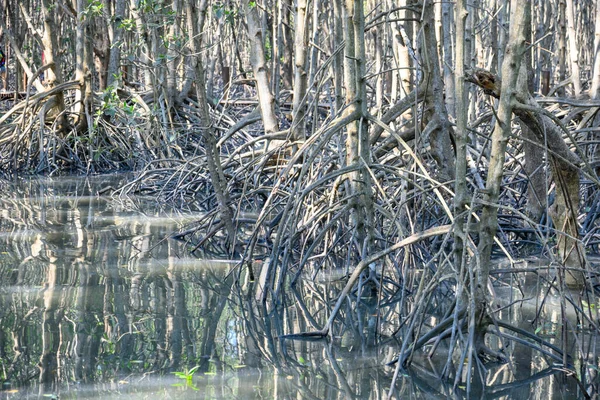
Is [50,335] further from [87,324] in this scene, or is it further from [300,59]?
[300,59]

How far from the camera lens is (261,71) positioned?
7.46 metres

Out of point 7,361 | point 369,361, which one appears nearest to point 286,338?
point 369,361

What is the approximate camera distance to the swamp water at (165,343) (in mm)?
3281

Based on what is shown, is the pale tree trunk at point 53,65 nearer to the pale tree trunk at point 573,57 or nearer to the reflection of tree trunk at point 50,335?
the reflection of tree trunk at point 50,335

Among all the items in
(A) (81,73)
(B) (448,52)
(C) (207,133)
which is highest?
(A) (81,73)

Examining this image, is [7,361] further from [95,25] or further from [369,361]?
[95,25]

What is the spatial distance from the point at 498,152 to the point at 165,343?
1670mm

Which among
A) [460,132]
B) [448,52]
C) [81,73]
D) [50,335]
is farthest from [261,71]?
[81,73]

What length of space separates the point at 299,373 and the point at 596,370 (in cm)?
114

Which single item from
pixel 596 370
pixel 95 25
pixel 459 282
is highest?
pixel 95 25

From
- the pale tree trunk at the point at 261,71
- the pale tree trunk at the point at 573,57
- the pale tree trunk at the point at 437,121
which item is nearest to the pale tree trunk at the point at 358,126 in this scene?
the pale tree trunk at the point at 437,121

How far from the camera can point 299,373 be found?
3486 millimetres

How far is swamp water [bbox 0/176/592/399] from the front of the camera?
328cm

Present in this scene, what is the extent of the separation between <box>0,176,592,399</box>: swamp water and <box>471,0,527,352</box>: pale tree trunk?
0.33 m
